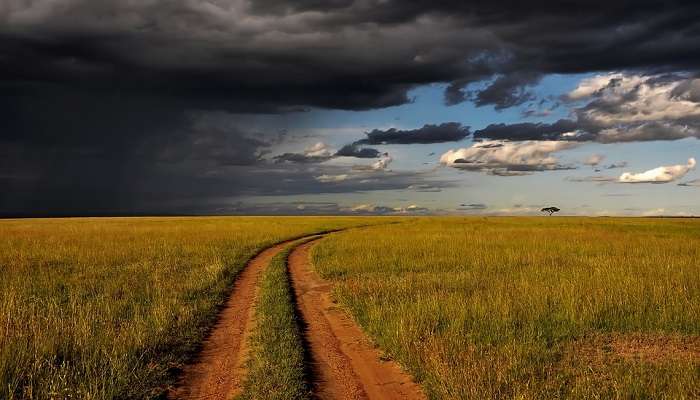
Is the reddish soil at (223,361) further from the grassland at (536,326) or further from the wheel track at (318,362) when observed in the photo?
the grassland at (536,326)

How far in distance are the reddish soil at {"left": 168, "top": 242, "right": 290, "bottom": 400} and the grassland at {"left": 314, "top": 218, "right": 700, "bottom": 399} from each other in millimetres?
2732

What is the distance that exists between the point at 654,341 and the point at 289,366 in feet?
25.5

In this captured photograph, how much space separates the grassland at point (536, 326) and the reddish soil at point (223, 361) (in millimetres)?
2732

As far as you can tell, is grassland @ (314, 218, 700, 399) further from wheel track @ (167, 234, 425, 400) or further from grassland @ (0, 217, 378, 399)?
grassland @ (0, 217, 378, 399)

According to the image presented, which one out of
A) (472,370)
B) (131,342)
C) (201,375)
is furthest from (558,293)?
(131,342)

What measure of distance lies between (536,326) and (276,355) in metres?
5.99

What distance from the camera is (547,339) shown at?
32.9ft

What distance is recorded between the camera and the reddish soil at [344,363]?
7148 millimetres

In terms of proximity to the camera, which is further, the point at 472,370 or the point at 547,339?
the point at 547,339

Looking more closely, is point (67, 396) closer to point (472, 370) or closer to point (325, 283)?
point (472, 370)

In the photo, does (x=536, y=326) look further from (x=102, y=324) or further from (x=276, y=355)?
(x=102, y=324)

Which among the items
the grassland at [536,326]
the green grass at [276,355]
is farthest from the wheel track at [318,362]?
the grassland at [536,326]

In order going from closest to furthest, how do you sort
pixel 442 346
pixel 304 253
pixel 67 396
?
pixel 67 396 → pixel 442 346 → pixel 304 253

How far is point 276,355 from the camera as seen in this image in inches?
330
